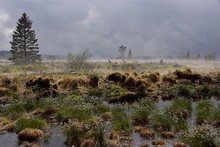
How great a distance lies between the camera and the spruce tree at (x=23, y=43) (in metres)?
108

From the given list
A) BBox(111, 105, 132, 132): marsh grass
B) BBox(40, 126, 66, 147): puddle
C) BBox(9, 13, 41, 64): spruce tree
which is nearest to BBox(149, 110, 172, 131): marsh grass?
BBox(111, 105, 132, 132): marsh grass

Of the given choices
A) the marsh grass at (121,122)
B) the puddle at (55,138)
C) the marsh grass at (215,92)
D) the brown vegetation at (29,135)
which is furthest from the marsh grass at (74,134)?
the marsh grass at (215,92)

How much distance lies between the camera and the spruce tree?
108062mm

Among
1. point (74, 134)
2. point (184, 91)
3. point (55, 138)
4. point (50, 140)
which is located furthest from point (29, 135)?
point (184, 91)

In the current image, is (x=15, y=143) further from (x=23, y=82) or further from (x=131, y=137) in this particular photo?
(x=23, y=82)

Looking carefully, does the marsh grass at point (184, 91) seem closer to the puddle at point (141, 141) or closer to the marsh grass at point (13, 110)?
the marsh grass at point (13, 110)

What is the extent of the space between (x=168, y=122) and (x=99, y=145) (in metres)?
5.70

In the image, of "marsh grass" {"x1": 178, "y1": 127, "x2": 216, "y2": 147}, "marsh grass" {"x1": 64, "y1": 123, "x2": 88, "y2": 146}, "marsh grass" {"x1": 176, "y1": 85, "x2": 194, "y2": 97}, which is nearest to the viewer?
"marsh grass" {"x1": 178, "y1": 127, "x2": 216, "y2": 147}

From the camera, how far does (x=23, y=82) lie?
1567 inches

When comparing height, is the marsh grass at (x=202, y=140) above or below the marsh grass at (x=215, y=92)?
above

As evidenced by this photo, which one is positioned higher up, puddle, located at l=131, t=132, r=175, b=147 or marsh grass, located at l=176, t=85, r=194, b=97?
marsh grass, located at l=176, t=85, r=194, b=97

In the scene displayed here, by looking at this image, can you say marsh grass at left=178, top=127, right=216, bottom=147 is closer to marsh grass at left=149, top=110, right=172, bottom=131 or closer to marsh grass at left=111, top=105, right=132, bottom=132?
marsh grass at left=149, top=110, right=172, bottom=131

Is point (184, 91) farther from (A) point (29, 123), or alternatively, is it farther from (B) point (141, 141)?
(A) point (29, 123)

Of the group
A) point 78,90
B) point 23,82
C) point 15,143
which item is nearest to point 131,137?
point 15,143
